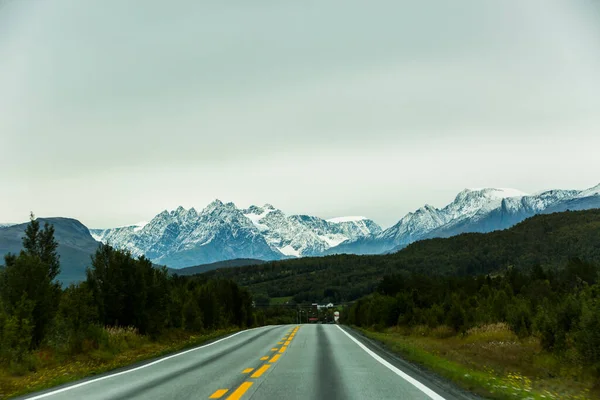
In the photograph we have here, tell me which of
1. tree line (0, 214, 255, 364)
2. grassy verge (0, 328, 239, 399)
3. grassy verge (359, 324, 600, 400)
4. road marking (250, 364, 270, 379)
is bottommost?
grassy verge (359, 324, 600, 400)

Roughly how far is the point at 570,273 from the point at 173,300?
65.5m

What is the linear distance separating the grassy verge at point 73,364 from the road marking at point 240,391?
4856 millimetres

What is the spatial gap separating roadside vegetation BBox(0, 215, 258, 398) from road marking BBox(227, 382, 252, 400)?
4955mm

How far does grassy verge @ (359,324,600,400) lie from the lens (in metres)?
11.5

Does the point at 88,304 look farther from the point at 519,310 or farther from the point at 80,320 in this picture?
the point at 519,310

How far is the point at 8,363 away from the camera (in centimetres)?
1534

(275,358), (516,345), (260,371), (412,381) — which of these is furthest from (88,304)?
(516,345)

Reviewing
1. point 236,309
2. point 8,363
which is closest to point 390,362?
point 8,363

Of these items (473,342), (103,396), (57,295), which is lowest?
(473,342)

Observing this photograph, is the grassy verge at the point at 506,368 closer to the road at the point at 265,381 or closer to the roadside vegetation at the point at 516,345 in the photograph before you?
the roadside vegetation at the point at 516,345

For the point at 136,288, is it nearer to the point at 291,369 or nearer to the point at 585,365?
the point at 291,369

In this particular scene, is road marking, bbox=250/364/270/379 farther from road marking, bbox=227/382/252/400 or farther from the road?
road marking, bbox=227/382/252/400

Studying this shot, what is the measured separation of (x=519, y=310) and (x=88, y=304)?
2367 cm

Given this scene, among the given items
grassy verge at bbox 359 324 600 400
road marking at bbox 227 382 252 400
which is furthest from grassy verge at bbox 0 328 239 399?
grassy verge at bbox 359 324 600 400
